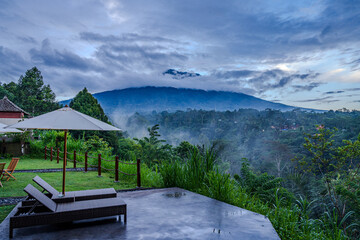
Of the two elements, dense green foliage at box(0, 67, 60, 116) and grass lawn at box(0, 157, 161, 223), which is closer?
grass lawn at box(0, 157, 161, 223)

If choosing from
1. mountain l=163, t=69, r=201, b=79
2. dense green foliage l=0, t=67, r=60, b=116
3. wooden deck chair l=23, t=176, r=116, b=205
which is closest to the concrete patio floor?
wooden deck chair l=23, t=176, r=116, b=205

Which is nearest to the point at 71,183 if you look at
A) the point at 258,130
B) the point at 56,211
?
the point at 56,211

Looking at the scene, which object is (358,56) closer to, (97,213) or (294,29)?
(294,29)

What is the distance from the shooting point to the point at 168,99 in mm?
109000

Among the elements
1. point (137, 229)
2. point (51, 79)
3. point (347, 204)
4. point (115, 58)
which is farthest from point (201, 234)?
point (115, 58)

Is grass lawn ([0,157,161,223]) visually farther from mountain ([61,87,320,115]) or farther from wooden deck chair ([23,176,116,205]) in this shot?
mountain ([61,87,320,115])

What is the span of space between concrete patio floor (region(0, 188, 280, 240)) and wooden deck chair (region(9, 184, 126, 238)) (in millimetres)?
164

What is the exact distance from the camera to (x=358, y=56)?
22.5m

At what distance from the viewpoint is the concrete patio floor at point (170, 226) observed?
10.4ft

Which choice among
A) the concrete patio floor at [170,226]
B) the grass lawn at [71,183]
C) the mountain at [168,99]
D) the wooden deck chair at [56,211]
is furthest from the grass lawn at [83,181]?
the mountain at [168,99]

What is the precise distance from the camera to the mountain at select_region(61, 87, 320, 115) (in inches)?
3954

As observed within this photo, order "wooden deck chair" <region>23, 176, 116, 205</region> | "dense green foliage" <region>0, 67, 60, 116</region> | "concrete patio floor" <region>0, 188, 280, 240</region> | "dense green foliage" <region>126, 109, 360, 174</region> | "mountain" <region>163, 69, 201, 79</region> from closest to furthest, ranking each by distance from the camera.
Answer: "concrete patio floor" <region>0, 188, 280, 240</region>, "wooden deck chair" <region>23, 176, 116, 205</region>, "dense green foliage" <region>126, 109, 360, 174</region>, "dense green foliage" <region>0, 67, 60, 116</region>, "mountain" <region>163, 69, 201, 79</region>

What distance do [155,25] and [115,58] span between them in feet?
189

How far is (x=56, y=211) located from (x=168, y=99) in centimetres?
10630
